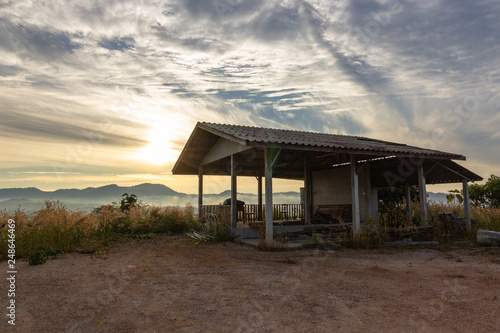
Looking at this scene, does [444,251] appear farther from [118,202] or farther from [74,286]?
[118,202]

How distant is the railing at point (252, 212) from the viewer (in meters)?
12.7

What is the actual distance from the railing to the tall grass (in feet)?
10.0

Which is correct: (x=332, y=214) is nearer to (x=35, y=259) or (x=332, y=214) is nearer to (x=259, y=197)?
(x=259, y=197)

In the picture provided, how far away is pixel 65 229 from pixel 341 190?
10235 millimetres

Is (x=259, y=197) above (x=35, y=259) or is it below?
above

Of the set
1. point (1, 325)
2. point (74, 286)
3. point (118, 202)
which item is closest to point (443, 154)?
point (74, 286)

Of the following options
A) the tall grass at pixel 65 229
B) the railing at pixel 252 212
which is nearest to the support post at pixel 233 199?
the railing at pixel 252 212

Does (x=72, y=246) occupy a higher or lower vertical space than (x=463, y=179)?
lower

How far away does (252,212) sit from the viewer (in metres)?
16.1

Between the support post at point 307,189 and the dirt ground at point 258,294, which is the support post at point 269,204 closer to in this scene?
the dirt ground at point 258,294

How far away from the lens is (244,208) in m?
15.9

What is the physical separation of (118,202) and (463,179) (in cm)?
1581

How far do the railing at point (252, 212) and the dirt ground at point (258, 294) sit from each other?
4.39m

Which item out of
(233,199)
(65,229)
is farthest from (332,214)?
(65,229)
